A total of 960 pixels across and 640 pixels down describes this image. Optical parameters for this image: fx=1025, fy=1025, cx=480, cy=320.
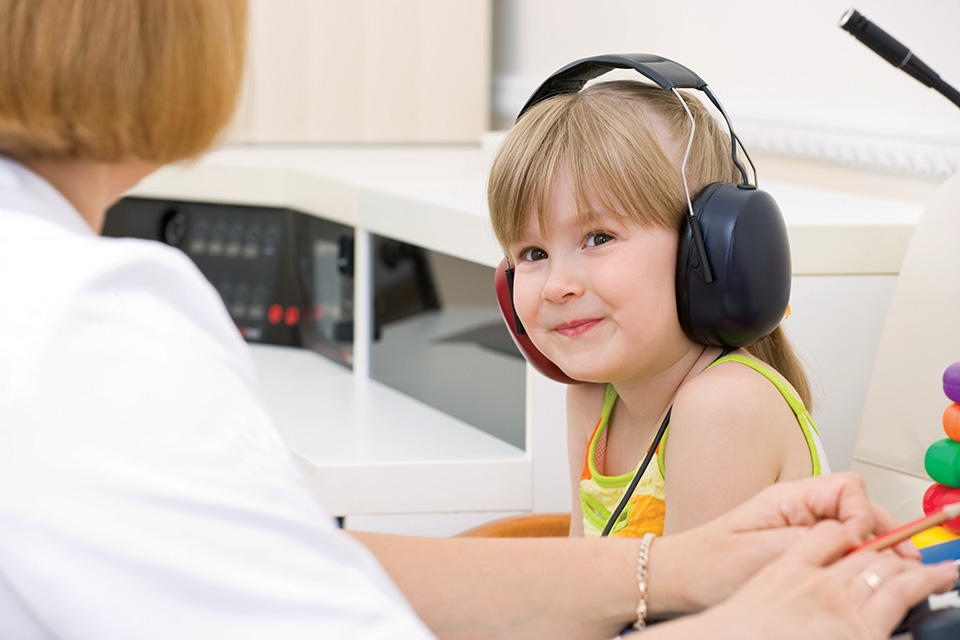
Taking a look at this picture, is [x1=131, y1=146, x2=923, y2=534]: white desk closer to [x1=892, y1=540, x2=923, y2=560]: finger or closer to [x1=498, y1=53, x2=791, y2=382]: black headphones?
[x1=498, y1=53, x2=791, y2=382]: black headphones

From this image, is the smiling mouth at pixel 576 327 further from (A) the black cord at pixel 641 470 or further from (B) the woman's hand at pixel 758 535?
(B) the woman's hand at pixel 758 535

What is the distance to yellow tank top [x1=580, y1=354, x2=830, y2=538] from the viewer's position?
865 mm

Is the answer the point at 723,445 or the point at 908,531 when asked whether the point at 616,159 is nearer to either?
the point at 723,445

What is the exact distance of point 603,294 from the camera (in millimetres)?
875

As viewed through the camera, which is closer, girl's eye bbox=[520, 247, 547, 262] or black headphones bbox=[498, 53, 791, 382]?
black headphones bbox=[498, 53, 791, 382]

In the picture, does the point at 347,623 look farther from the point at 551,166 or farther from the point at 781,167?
the point at 781,167

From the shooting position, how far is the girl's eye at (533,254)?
942 mm

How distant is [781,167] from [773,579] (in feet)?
3.61

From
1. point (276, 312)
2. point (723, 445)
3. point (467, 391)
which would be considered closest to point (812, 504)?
point (723, 445)

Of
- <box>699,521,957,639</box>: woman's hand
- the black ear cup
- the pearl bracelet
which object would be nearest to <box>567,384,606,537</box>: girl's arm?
the black ear cup

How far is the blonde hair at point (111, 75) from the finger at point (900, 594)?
43 cm

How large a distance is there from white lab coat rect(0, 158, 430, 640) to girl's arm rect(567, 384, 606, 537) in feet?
2.05

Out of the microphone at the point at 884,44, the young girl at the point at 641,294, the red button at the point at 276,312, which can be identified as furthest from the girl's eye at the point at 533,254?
the red button at the point at 276,312

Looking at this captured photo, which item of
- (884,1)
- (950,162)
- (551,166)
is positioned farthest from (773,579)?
(884,1)
